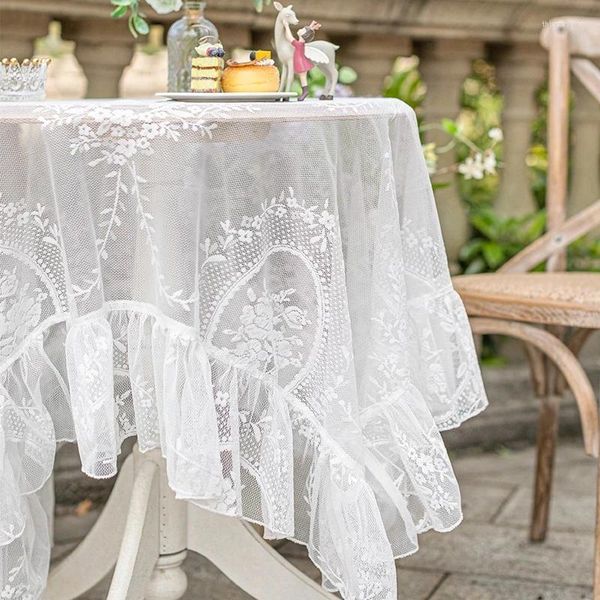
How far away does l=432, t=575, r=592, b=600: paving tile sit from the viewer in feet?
8.04

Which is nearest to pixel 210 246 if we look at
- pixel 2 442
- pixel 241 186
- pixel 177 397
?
pixel 241 186

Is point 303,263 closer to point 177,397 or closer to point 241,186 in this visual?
point 241,186

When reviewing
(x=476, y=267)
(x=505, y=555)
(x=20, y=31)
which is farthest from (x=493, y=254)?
(x=20, y=31)

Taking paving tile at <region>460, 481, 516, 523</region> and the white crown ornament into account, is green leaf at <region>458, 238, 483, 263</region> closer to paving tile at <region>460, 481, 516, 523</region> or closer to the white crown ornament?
paving tile at <region>460, 481, 516, 523</region>

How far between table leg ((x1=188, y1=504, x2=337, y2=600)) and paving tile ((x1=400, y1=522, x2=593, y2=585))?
63 centimetres

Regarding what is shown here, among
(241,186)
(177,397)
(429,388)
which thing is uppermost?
(241,186)

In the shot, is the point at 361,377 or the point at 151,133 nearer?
the point at 151,133

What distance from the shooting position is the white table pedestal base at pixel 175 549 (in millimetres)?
1921

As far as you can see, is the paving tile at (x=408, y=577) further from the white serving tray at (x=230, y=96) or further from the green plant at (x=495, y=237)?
the white serving tray at (x=230, y=96)

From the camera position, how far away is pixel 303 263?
171 cm

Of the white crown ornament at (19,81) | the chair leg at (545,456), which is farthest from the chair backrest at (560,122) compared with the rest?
the white crown ornament at (19,81)

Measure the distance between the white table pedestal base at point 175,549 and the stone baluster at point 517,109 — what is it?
1.58 metres

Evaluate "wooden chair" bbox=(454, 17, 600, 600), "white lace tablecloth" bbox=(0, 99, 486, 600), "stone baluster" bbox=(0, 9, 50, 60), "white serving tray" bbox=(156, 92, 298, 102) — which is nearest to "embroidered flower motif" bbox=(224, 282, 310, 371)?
"white lace tablecloth" bbox=(0, 99, 486, 600)

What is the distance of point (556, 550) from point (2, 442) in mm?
1393
